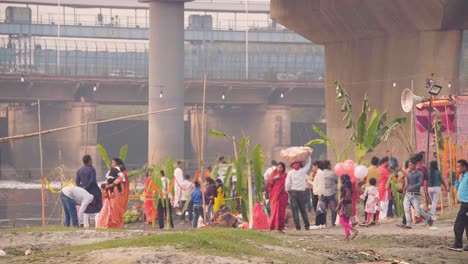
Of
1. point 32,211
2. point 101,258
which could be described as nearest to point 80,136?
point 32,211

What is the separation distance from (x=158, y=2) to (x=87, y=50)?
40713 millimetres

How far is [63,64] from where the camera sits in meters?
94.1

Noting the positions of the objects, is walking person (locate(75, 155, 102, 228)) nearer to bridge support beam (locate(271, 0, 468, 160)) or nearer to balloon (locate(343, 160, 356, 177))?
balloon (locate(343, 160, 356, 177))

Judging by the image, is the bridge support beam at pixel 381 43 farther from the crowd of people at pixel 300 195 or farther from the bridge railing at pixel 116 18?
the bridge railing at pixel 116 18

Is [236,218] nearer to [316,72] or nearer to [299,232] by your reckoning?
[299,232]

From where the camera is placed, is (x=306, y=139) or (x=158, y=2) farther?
(x=306, y=139)

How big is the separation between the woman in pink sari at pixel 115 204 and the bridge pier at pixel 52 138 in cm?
5599

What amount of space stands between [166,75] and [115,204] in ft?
112

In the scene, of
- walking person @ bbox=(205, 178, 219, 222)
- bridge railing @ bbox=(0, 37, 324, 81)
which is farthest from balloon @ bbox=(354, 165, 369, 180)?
bridge railing @ bbox=(0, 37, 324, 81)

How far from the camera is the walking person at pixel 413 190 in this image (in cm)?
2158

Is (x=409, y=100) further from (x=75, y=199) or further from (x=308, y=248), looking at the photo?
(x=308, y=248)

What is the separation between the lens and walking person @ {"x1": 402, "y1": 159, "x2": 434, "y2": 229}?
21578mm

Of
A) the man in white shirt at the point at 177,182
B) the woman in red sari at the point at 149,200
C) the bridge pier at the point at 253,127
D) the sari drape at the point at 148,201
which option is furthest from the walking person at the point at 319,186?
the bridge pier at the point at 253,127

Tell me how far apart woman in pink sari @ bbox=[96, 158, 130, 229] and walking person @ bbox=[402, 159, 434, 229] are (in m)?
5.24
